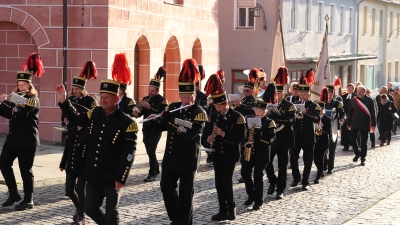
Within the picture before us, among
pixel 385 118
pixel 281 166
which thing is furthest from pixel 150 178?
pixel 385 118

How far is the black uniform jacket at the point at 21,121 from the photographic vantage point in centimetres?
1169

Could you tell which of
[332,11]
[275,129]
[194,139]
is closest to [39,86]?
[275,129]

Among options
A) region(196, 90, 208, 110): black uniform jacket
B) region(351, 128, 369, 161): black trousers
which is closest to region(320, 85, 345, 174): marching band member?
region(351, 128, 369, 161): black trousers

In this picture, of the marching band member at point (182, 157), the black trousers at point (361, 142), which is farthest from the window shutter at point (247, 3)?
the marching band member at point (182, 157)

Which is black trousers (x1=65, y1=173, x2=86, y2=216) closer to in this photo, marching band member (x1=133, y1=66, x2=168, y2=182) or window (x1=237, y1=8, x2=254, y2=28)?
marching band member (x1=133, y1=66, x2=168, y2=182)

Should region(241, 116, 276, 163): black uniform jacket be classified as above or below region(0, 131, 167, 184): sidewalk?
above

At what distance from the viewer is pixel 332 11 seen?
42875mm

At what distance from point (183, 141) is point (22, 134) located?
270 cm

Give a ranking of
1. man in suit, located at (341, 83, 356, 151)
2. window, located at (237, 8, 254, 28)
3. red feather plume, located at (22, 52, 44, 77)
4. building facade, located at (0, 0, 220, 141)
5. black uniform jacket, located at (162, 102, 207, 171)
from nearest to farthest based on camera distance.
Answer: black uniform jacket, located at (162, 102, 207, 171) → red feather plume, located at (22, 52, 44, 77) → building facade, located at (0, 0, 220, 141) → man in suit, located at (341, 83, 356, 151) → window, located at (237, 8, 254, 28)

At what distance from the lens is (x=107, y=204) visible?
347 inches

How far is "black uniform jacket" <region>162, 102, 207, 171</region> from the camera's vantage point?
403 inches

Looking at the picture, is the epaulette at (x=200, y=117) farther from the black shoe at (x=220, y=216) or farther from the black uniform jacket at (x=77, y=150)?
the black shoe at (x=220, y=216)

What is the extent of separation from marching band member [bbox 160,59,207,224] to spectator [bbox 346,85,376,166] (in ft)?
29.8

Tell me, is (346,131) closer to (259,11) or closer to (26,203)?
(26,203)
